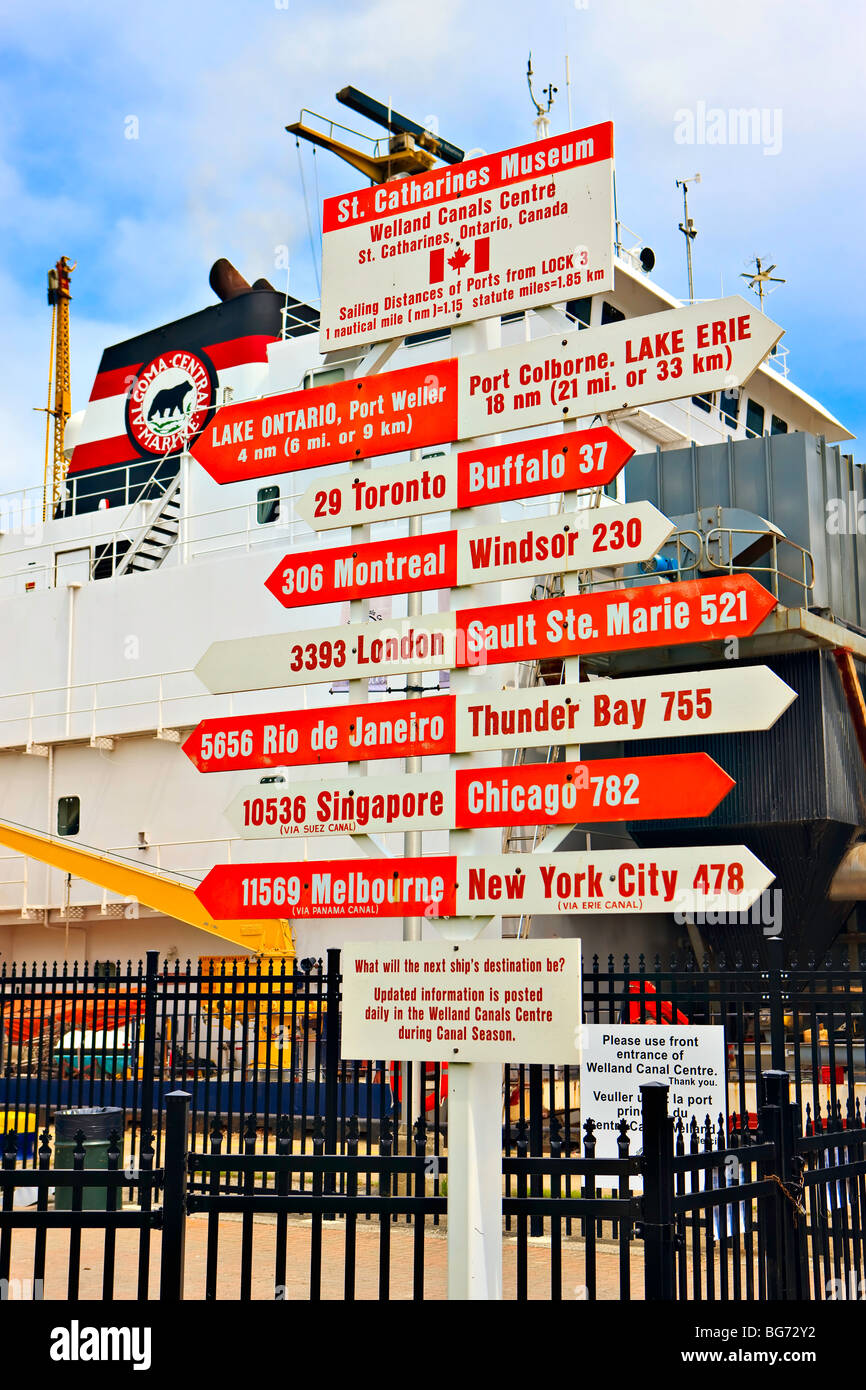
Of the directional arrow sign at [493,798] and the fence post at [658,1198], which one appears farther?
the directional arrow sign at [493,798]

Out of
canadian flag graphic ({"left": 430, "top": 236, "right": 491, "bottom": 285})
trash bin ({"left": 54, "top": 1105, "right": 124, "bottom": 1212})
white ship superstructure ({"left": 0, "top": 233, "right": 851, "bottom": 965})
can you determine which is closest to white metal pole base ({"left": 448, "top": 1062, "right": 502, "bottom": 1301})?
canadian flag graphic ({"left": 430, "top": 236, "right": 491, "bottom": 285})

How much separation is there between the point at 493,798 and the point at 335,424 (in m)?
1.98

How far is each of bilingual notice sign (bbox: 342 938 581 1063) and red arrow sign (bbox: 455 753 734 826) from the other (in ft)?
1.73

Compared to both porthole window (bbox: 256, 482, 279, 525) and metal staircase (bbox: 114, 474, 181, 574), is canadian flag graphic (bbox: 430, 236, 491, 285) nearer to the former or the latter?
porthole window (bbox: 256, 482, 279, 525)

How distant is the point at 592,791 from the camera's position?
18.0ft

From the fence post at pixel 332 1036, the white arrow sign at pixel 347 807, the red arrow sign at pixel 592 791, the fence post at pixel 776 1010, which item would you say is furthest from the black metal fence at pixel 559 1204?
the fence post at pixel 332 1036

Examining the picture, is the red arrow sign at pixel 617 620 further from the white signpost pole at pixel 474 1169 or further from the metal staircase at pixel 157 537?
the metal staircase at pixel 157 537

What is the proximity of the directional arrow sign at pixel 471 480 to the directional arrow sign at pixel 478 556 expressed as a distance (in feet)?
0.46

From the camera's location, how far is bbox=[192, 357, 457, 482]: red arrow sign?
622cm

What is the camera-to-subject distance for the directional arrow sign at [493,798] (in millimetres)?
5332

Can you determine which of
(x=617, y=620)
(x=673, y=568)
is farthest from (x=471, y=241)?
(x=673, y=568)

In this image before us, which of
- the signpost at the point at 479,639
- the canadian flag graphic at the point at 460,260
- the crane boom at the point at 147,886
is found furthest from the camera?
the crane boom at the point at 147,886

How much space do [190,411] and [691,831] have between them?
12.5 m

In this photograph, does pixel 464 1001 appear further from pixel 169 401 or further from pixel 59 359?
pixel 59 359
